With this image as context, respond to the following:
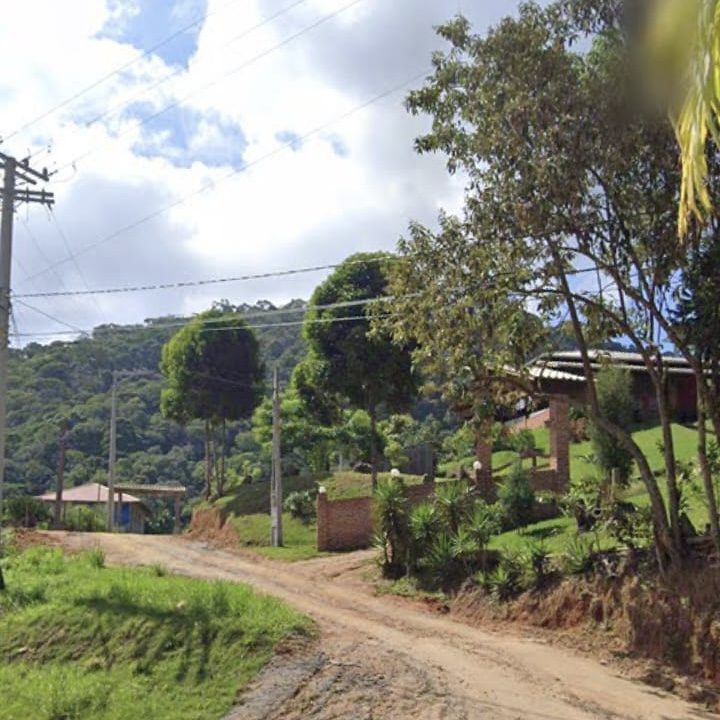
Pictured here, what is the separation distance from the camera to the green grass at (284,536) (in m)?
24.2

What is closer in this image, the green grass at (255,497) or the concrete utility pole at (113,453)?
the green grass at (255,497)

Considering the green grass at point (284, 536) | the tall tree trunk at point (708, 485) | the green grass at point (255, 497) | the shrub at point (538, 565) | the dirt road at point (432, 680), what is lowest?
the dirt road at point (432, 680)

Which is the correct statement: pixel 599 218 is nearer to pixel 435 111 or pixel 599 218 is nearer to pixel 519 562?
pixel 435 111

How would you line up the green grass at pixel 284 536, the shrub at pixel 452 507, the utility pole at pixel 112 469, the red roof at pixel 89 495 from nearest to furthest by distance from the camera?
the shrub at pixel 452 507 < the green grass at pixel 284 536 < the utility pole at pixel 112 469 < the red roof at pixel 89 495

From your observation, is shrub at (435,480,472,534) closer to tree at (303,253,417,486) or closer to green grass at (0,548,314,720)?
green grass at (0,548,314,720)

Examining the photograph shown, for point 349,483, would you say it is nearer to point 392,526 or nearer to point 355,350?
point 355,350

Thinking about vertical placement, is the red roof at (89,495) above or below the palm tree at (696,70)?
below

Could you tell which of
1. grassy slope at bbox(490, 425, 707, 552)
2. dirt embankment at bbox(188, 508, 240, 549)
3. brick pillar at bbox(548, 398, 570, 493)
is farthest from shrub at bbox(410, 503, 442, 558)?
dirt embankment at bbox(188, 508, 240, 549)

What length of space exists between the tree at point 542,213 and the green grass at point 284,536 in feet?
36.5

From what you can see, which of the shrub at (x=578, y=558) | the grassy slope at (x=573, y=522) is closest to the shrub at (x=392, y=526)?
the grassy slope at (x=573, y=522)

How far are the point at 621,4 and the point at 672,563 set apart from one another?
7.83m

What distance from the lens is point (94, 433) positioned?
55.2 meters

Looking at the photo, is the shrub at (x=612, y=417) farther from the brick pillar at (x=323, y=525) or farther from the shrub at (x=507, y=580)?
the brick pillar at (x=323, y=525)

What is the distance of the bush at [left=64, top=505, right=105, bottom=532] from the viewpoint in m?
37.6
